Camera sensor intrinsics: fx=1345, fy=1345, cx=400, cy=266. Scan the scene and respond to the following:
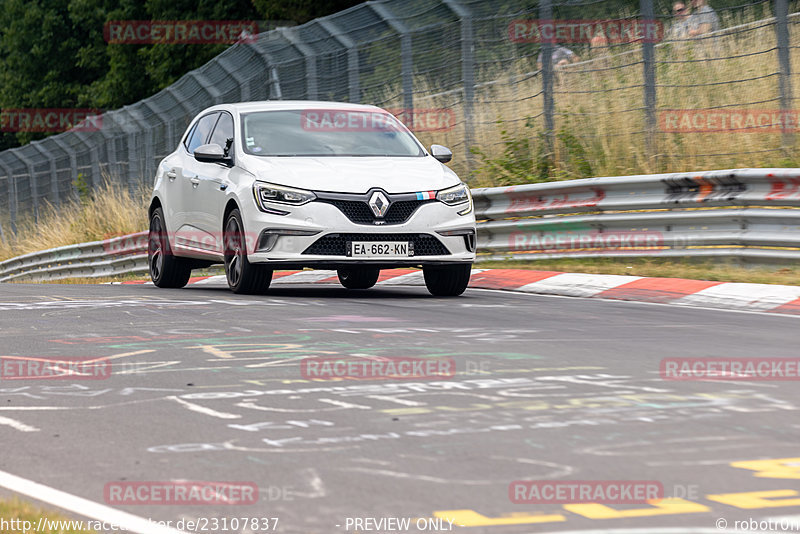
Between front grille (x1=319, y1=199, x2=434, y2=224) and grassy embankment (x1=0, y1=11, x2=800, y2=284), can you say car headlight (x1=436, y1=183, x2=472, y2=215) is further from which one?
grassy embankment (x1=0, y1=11, x2=800, y2=284)

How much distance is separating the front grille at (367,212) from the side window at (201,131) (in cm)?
261

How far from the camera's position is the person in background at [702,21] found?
15172mm

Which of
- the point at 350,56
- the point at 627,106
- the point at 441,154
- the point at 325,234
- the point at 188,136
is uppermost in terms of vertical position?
the point at 350,56

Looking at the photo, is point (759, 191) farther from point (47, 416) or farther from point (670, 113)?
point (47, 416)

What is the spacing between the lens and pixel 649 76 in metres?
14.5

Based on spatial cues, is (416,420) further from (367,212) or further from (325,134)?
(325,134)

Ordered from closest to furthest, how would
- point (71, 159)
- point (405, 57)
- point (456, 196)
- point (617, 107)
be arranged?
point (456, 196)
point (617, 107)
point (405, 57)
point (71, 159)

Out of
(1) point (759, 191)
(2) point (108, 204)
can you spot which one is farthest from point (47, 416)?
(2) point (108, 204)

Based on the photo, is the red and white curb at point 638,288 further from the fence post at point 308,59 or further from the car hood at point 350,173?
the fence post at point 308,59

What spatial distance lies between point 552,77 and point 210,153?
5500 millimetres

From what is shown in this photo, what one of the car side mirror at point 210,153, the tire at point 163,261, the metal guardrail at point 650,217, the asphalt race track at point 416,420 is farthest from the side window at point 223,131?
the metal guardrail at point 650,217

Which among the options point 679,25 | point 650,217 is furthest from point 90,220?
point 650,217

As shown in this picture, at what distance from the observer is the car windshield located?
11.8m

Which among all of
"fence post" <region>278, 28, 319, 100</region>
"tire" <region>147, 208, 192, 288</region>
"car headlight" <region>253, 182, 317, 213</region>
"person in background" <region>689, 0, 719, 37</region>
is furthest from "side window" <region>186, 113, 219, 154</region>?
"fence post" <region>278, 28, 319, 100</region>
